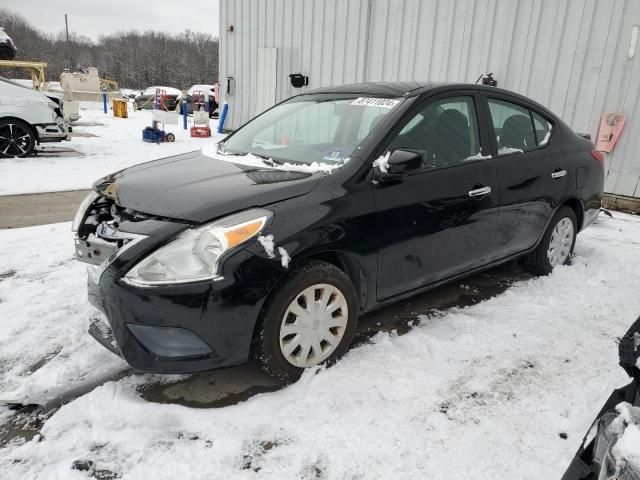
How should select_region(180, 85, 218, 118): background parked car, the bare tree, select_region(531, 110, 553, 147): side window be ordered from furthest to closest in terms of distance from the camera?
the bare tree < select_region(180, 85, 218, 118): background parked car < select_region(531, 110, 553, 147): side window

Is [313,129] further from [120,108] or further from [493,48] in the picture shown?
[120,108]

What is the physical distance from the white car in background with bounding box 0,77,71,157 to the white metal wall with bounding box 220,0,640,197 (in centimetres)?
482

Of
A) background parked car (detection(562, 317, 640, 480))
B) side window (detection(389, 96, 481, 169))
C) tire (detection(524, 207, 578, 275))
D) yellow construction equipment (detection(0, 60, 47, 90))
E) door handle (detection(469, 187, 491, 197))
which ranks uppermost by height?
yellow construction equipment (detection(0, 60, 47, 90))

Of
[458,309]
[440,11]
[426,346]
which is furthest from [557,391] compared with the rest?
[440,11]

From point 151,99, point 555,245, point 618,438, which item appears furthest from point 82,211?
point 151,99

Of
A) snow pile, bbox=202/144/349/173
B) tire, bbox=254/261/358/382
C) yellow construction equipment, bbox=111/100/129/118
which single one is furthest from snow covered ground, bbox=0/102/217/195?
tire, bbox=254/261/358/382

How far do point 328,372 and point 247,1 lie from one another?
11463mm

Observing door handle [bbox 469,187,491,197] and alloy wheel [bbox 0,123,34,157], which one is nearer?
door handle [bbox 469,187,491,197]

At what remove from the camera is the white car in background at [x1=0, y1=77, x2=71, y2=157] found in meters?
8.91

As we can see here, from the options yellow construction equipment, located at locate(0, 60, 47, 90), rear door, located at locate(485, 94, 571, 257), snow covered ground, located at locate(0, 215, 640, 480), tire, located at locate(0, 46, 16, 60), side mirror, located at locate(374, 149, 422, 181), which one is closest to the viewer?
snow covered ground, located at locate(0, 215, 640, 480)

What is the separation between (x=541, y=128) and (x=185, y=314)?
3363 mm

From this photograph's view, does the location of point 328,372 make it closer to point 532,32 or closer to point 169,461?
point 169,461

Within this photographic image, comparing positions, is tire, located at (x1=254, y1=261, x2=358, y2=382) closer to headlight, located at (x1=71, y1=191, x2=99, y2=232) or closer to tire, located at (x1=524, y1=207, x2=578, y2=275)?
headlight, located at (x1=71, y1=191, x2=99, y2=232)

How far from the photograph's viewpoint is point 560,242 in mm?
4402
